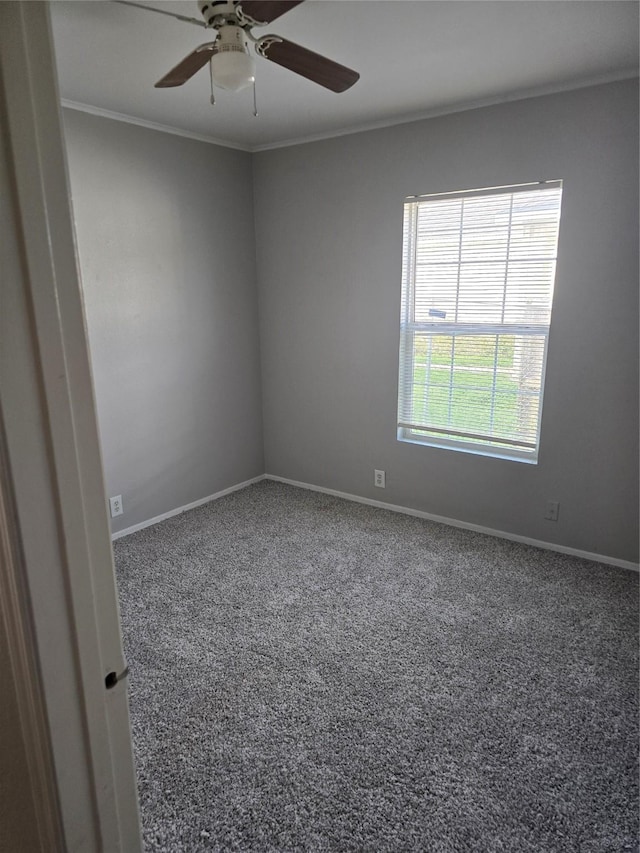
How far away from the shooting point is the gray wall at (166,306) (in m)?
3.19

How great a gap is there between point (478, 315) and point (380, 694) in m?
2.21

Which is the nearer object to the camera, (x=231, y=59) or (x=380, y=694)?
(x=231, y=59)

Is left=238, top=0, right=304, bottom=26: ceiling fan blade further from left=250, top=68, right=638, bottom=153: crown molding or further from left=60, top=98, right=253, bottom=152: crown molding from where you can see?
left=250, top=68, right=638, bottom=153: crown molding

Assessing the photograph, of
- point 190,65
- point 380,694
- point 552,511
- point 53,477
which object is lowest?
point 380,694

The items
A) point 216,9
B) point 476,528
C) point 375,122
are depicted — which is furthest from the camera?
point 476,528

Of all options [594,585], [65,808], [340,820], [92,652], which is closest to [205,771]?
[340,820]

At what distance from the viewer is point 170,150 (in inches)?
137

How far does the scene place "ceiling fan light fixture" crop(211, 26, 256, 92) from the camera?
1.75 metres

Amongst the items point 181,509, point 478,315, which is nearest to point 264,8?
point 478,315

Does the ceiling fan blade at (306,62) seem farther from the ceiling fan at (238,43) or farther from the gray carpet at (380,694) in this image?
the gray carpet at (380,694)

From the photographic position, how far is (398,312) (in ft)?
11.6

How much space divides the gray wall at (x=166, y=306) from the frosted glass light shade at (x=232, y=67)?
5.18ft

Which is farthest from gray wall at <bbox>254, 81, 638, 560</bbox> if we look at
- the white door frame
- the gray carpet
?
the white door frame

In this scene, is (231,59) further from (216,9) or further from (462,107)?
(462,107)
